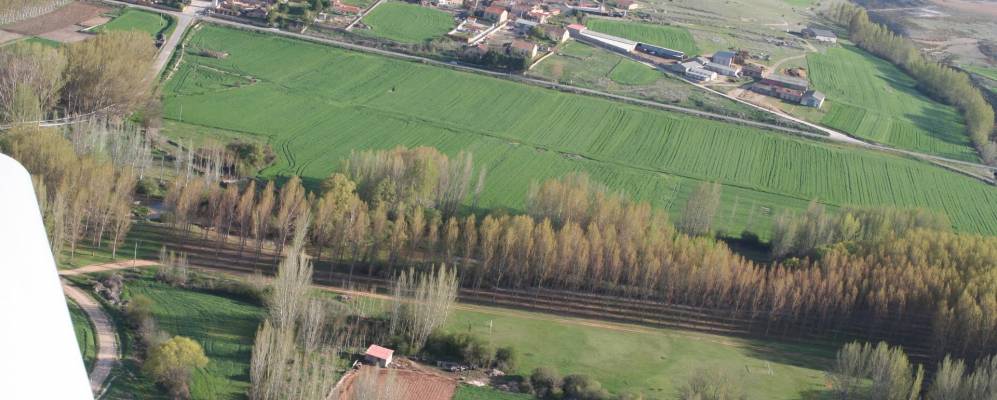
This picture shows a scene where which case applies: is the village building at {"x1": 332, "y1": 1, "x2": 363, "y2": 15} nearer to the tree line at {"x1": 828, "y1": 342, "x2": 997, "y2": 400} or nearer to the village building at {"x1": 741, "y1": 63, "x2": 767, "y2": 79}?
the village building at {"x1": 741, "y1": 63, "x2": 767, "y2": 79}

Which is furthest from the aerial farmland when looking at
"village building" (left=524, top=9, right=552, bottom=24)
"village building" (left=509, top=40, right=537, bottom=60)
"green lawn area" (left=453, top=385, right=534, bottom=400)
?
"village building" (left=524, top=9, right=552, bottom=24)

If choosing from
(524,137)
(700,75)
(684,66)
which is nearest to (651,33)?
(684,66)

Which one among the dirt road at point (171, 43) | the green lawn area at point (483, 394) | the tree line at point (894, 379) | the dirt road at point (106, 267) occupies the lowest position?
the green lawn area at point (483, 394)

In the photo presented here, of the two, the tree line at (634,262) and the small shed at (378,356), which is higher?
the tree line at (634,262)

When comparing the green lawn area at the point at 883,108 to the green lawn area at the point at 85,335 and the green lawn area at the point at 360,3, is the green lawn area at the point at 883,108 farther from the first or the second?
the green lawn area at the point at 85,335

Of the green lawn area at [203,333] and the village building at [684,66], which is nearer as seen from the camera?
the green lawn area at [203,333]

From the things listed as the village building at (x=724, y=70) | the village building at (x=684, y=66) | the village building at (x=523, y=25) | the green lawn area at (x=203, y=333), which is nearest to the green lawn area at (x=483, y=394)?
the green lawn area at (x=203, y=333)
